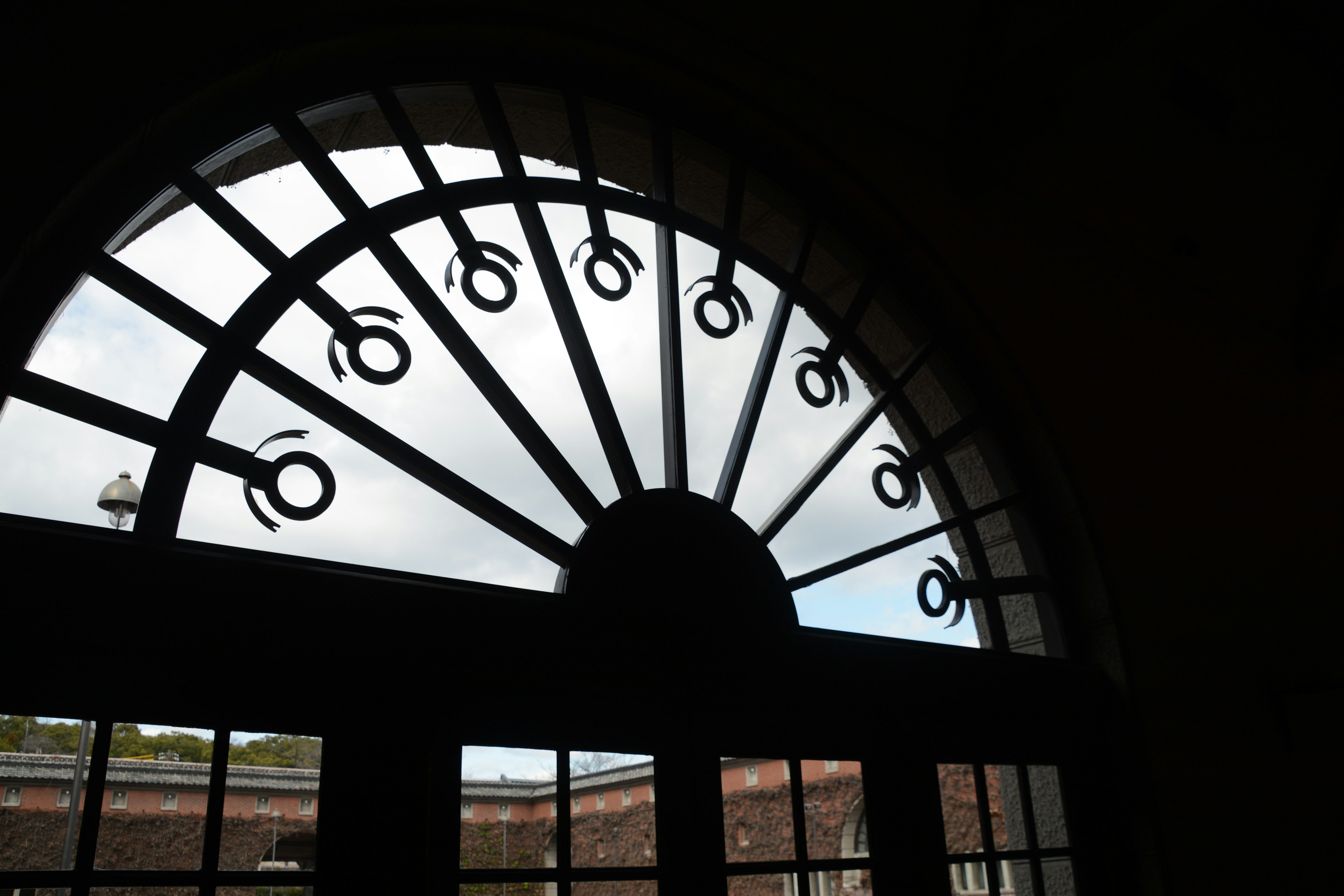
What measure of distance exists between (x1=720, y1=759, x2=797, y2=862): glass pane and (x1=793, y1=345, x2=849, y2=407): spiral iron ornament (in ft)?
3.78

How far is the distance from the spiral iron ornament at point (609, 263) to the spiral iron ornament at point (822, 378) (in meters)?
0.62

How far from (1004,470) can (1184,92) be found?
252 cm

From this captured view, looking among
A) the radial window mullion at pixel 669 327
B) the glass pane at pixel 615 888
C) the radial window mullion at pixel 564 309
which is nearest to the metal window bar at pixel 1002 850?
the glass pane at pixel 615 888

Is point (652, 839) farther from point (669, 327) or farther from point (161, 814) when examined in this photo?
point (669, 327)

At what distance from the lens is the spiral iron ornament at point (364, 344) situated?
205 cm

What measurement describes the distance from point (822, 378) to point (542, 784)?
157cm

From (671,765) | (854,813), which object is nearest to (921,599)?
(854,813)

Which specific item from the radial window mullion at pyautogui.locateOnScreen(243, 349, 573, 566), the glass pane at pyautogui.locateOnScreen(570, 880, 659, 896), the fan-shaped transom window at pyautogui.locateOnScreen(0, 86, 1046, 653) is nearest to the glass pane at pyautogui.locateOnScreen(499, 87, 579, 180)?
the fan-shaped transom window at pyautogui.locateOnScreen(0, 86, 1046, 653)

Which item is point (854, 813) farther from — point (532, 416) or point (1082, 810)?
point (532, 416)

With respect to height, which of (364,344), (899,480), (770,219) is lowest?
(899,480)

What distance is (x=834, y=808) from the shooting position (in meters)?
2.34

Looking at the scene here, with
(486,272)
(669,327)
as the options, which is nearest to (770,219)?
(669,327)

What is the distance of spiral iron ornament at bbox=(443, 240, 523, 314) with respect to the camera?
90.7 inches

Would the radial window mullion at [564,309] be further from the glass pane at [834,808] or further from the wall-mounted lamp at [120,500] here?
the wall-mounted lamp at [120,500]
